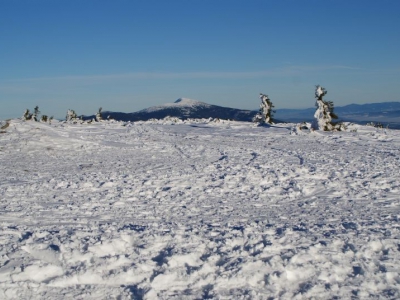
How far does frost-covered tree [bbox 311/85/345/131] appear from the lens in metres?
28.1

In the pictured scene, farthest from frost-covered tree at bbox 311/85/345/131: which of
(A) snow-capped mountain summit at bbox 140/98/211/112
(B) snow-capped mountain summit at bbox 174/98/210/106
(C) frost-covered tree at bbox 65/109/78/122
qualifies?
(B) snow-capped mountain summit at bbox 174/98/210/106

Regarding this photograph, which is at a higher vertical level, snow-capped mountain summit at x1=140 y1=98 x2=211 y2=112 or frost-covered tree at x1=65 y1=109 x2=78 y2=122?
snow-capped mountain summit at x1=140 y1=98 x2=211 y2=112

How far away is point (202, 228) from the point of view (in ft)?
24.9

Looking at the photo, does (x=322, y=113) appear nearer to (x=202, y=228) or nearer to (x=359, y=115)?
(x=202, y=228)

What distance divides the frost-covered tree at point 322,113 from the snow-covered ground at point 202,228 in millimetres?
11309

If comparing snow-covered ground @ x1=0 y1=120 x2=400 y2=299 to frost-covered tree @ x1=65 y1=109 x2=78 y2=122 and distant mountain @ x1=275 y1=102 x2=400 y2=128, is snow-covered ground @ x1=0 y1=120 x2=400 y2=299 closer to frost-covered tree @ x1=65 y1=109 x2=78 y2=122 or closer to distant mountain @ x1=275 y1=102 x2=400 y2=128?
distant mountain @ x1=275 y1=102 x2=400 y2=128

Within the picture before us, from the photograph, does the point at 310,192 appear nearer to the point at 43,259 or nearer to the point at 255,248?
the point at 255,248

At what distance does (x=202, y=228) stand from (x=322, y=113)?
22490 mm

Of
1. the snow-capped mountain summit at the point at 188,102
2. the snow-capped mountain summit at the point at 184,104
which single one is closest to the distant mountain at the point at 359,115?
the snow-capped mountain summit at the point at 184,104

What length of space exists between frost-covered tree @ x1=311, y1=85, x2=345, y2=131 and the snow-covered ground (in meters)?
11.3

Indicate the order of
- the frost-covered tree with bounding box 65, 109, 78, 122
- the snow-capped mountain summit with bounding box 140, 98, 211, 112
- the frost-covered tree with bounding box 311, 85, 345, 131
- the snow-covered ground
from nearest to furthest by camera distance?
the snow-covered ground
the frost-covered tree with bounding box 311, 85, 345, 131
the frost-covered tree with bounding box 65, 109, 78, 122
the snow-capped mountain summit with bounding box 140, 98, 211, 112

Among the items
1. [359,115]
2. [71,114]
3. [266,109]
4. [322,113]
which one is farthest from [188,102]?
[322,113]

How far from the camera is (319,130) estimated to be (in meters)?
28.1

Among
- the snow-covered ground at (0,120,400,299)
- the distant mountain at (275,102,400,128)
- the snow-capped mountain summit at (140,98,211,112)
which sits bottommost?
the snow-covered ground at (0,120,400,299)
